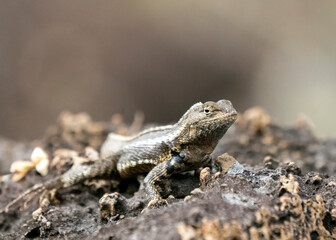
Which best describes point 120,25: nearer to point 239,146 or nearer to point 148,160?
point 239,146

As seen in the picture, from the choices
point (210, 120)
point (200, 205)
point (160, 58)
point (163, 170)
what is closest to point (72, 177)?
point (163, 170)

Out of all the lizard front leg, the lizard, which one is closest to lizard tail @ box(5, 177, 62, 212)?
the lizard

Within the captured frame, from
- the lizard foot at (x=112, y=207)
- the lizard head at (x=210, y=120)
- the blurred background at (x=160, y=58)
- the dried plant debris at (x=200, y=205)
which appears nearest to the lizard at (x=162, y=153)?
the lizard head at (x=210, y=120)

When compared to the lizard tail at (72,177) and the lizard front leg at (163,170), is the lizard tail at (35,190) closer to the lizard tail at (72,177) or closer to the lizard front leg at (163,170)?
the lizard tail at (72,177)

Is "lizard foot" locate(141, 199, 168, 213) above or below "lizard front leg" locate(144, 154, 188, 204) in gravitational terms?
below

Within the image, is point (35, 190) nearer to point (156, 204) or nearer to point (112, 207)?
→ point (112, 207)

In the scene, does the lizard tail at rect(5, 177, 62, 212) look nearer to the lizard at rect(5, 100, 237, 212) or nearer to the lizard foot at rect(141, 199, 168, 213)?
the lizard at rect(5, 100, 237, 212)
